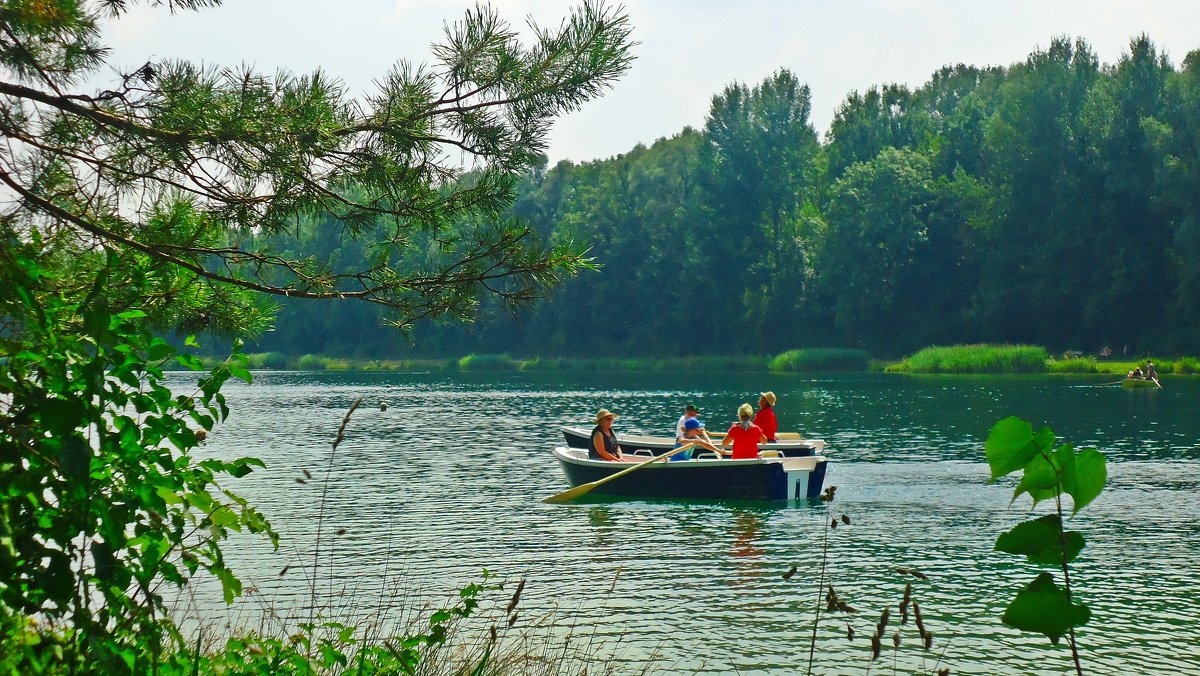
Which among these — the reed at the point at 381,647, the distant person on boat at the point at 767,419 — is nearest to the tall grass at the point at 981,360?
the distant person on boat at the point at 767,419

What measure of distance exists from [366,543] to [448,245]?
867cm

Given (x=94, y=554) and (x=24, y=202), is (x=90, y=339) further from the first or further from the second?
(x=24, y=202)

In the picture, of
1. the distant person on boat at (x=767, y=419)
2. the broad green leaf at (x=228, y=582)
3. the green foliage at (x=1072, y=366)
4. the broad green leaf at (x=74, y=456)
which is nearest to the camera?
the broad green leaf at (x=74, y=456)

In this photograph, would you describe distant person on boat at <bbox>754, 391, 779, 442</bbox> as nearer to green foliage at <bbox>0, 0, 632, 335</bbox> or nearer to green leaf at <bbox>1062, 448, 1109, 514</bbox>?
green foliage at <bbox>0, 0, 632, 335</bbox>

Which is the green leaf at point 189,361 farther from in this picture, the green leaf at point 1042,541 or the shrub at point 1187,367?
the shrub at point 1187,367

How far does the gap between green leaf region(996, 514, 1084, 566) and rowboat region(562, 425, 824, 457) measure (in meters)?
17.4

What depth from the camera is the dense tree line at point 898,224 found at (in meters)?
53.0

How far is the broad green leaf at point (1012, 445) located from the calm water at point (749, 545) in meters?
4.01

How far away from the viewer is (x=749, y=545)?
1420 cm

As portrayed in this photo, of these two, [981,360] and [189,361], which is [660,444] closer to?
[189,361]

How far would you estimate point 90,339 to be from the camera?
3.20 meters

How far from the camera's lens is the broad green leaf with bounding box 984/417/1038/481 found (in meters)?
1.82

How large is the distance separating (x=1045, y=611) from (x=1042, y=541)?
11cm

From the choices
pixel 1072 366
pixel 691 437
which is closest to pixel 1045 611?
pixel 691 437
